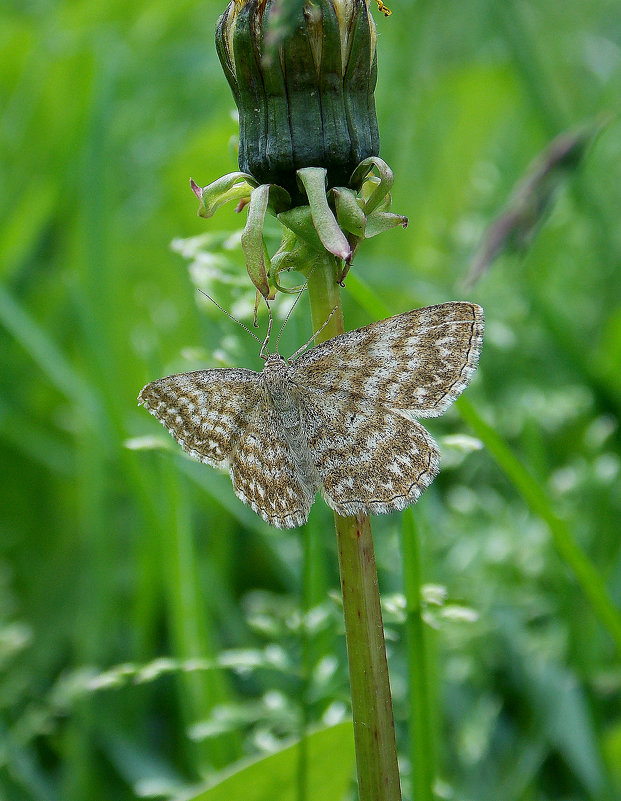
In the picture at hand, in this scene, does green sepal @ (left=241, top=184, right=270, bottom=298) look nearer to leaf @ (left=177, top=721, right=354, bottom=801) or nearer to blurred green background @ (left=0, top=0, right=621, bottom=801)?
blurred green background @ (left=0, top=0, right=621, bottom=801)

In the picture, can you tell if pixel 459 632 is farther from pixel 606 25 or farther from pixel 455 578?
pixel 606 25

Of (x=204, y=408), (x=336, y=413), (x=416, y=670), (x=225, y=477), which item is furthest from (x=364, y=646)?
(x=225, y=477)

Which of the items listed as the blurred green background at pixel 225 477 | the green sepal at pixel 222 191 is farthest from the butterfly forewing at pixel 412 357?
the green sepal at pixel 222 191

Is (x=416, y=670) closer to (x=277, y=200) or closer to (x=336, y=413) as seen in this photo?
(x=336, y=413)

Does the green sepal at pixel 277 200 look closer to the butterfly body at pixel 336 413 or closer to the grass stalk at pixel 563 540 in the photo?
the butterfly body at pixel 336 413

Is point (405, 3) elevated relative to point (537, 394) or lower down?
elevated

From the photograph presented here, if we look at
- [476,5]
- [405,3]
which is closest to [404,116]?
[405,3]
